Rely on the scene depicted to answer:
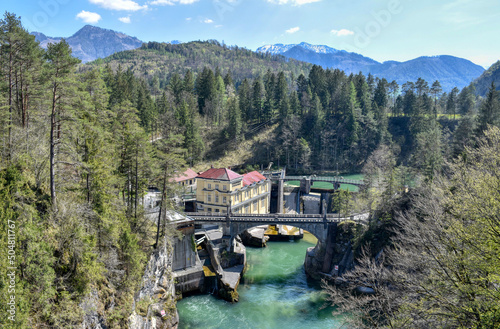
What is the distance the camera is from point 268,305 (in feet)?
106

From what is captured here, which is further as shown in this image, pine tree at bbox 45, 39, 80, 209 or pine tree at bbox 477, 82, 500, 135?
pine tree at bbox 477, 82, 500, 135

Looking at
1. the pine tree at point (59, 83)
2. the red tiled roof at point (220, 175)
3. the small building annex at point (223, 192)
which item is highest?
the pine tree at point (59, 83)

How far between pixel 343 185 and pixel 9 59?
197ft

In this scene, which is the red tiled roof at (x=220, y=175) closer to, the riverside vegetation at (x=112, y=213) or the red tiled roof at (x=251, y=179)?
the red tiled roof at (x=251, y=179)

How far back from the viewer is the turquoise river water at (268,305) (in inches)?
1144

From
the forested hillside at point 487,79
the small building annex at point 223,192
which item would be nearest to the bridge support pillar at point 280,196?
the small building annex at point 223,192

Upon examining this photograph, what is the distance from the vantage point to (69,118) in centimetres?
1638

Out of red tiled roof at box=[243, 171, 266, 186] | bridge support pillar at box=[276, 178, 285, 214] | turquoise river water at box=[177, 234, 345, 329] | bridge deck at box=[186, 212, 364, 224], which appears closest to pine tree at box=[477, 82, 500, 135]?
bridge deck at box=[186, 212, 364, 224]

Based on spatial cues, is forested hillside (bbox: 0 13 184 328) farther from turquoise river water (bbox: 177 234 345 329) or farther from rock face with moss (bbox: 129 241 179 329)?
turquoise river water (bbox: 177 234 345 329)

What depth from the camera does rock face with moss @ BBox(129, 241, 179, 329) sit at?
71.8 ft

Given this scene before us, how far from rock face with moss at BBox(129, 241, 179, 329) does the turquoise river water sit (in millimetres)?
2678

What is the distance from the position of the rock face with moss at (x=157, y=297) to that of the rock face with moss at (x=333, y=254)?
1816 centimetres

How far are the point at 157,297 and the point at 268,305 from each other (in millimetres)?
12059

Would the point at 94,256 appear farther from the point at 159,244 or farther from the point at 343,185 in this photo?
the point at 343,185
